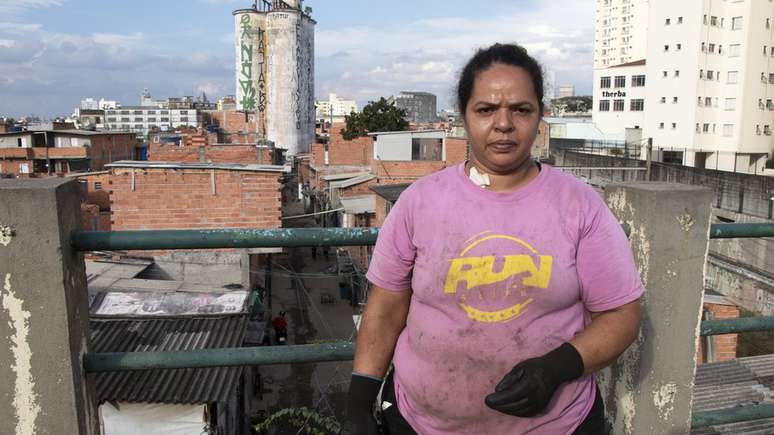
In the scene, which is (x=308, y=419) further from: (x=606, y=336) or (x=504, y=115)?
(x=504, y=115)

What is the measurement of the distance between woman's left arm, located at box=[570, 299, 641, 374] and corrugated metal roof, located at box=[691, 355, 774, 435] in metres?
3.28

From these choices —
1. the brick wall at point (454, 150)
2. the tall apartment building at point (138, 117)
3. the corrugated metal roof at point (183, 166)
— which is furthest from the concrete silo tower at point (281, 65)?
the tall apartment building at point (138, 117)

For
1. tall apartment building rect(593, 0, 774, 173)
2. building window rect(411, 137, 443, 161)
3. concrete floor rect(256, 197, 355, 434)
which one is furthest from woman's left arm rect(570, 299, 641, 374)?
tall apartment building rect(593, 0, 774, 173)

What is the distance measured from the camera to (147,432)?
6.18m

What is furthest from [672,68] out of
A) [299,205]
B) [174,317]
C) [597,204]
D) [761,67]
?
[597,204]

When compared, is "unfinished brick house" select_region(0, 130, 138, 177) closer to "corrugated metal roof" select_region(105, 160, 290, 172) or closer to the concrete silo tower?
the concrete silo tower

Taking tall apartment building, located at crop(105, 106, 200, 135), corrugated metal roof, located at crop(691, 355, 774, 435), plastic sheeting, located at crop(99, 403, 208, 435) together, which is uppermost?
tall apartment building, located at crop(105, 106, 200, 135)

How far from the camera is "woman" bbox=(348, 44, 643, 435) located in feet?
5.65

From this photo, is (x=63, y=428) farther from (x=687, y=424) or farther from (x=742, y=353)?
(x=742, y=353)

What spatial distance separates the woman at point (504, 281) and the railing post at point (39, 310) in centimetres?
95

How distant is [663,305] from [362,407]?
1.21m

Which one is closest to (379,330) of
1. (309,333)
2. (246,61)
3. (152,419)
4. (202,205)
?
(152,419)

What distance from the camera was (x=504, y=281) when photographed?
172 cm

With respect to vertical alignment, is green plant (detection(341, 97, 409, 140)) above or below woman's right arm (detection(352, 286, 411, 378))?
above
